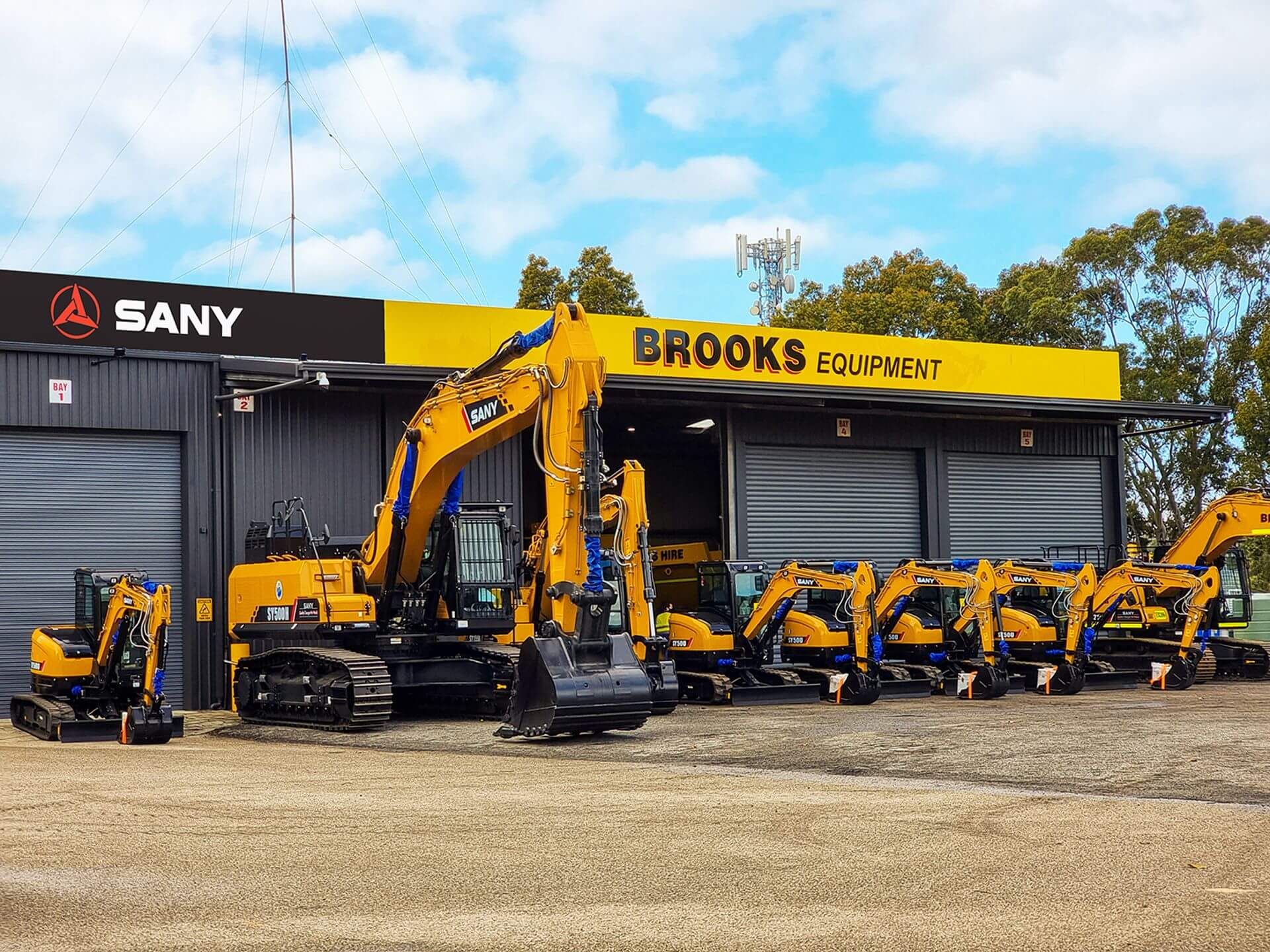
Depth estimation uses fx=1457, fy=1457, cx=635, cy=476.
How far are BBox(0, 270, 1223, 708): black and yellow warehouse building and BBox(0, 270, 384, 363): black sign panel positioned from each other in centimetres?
4

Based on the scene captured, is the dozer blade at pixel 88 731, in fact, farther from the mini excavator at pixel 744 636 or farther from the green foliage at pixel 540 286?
the green foliage at pixel 540 286

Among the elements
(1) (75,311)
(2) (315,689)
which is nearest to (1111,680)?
(2) (315,689)

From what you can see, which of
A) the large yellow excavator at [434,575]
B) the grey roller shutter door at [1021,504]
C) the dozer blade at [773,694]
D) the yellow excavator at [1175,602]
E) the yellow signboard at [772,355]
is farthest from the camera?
the grey roller shutter door at [1021,504]

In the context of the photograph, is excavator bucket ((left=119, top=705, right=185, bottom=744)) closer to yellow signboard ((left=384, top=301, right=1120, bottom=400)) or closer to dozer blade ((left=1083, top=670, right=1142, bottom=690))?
yellow signboard ((left=384, top=301, right=1120, bottom=400))

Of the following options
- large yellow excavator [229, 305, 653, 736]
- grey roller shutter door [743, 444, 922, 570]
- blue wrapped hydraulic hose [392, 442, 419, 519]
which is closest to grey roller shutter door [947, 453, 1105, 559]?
grey roller shutter door [743, 444, 922, 570]

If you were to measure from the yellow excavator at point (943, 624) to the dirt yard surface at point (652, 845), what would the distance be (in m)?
7.66

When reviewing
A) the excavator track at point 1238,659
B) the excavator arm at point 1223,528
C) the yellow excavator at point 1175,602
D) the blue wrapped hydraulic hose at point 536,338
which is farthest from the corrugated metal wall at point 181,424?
the excavator track at point 1238,659

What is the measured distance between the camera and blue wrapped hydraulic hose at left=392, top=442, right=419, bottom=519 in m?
19.1

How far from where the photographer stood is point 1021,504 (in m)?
33.9

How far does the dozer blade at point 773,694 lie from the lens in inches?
916

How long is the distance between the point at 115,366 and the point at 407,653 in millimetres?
8156

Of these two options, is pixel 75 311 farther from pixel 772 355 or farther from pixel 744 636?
pixel 772 355

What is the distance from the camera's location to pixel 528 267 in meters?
57.6

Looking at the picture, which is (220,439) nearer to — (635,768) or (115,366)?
(115,366)
